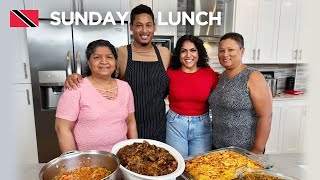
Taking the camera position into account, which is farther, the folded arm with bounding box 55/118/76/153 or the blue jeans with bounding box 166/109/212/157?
the blue jeans with bounding box 166/109/212/157

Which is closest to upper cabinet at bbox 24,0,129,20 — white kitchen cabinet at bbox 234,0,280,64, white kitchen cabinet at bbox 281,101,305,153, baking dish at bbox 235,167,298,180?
white kitchen cabinet at bbox 234,0,280,64

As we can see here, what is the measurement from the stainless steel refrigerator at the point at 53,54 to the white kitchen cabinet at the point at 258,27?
157 cm

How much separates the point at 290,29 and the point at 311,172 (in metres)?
3.67

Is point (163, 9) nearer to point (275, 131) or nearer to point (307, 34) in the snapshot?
point (275, 131)

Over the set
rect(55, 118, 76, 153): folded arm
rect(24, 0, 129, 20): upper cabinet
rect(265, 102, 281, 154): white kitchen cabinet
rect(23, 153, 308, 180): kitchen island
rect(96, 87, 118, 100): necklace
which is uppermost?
rect(24, 0, 129, 20): upper cabinet

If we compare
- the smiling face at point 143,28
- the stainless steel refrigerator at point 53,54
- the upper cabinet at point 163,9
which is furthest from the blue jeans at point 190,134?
the upper cabinet at point 163,9

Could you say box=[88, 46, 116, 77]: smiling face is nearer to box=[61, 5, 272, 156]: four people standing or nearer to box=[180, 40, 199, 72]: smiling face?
box=[61, 5, 272, 156]: four people standing

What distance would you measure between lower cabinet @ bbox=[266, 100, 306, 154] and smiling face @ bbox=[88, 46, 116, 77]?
2.63 metres

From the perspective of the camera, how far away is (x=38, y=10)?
2680 millimetres

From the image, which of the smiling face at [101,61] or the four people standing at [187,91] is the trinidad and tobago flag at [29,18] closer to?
the four people standing at [187,91]

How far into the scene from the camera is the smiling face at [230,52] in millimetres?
1577

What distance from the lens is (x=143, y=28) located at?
175 centimetres

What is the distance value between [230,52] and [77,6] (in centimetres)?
193

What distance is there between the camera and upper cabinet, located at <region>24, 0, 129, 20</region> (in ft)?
8.82
